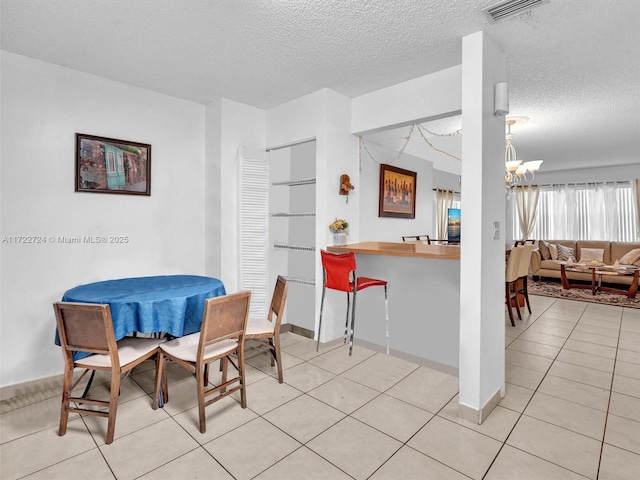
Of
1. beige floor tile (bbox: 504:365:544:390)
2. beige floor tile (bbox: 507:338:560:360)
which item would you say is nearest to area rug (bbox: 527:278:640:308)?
beige floor tile (bbox: 507:338:560:360)

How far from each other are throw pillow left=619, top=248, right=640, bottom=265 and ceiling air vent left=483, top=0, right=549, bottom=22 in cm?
674

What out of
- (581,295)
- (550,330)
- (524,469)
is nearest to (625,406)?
(524,469)

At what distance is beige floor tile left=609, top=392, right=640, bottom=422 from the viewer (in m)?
2.31

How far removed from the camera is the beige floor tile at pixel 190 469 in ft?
5.62

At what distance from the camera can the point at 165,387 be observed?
2.38 meters

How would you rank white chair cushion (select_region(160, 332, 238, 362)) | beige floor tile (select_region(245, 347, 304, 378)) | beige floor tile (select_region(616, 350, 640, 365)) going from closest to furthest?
white chair cushion (select_region(160, 332, 238, 362))
beige floor tile (select_region(245, 347, 304, 378))
beige floor tile (select_region(616, 350, 640, 365))

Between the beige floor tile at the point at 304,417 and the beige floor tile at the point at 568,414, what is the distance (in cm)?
133

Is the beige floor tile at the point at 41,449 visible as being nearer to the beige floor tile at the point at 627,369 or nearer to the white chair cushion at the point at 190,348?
the white chair cushion at the point at 190,348

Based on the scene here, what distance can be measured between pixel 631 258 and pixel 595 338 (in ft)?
13.1

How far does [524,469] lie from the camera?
178cm

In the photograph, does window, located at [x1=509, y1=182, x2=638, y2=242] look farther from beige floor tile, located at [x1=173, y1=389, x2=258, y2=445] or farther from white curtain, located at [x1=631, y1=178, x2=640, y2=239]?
beige floor tile, located at [x1=173, y1=389, x2=258, y2=445]

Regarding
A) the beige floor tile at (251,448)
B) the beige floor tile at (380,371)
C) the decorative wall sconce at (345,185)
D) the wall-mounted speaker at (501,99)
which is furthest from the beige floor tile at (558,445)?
the decorative wall sconce at (345,185)

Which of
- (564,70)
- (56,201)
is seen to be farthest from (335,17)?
(56,201)

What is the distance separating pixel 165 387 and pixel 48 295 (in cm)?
132
